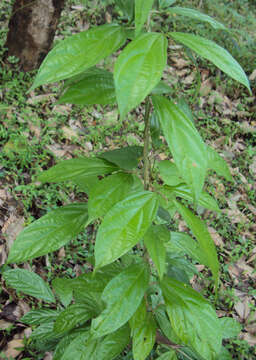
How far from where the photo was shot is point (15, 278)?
1.57 m

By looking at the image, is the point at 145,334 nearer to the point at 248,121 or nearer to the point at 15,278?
the point at 15,278

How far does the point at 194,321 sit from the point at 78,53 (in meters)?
0.79

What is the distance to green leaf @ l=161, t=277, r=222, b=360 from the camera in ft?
3.43

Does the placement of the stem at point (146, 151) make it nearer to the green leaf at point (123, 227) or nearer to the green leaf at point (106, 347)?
the green leaf at point (123, 227)

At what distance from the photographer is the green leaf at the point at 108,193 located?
3.10 feet

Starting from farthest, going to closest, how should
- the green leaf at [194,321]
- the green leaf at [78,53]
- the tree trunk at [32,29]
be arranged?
the tree trunk at [32,29] < the green leaf at [194,321] < the green leaf at [78,53]

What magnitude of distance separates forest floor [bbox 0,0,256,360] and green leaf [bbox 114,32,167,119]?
4.42 ft

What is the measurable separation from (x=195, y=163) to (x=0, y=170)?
1.95 m

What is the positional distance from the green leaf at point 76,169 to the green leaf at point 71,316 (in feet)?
1.79

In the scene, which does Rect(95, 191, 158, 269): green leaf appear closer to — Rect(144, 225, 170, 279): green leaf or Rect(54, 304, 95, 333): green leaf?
Rect(144, 225, 170, 279): green leaf

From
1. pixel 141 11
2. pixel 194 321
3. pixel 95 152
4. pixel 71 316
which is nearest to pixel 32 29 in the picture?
pixel 95 152

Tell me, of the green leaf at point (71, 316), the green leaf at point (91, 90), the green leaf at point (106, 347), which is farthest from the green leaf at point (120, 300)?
the green leaf at point (91, 90)

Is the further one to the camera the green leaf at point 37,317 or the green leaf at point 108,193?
the green leaf at point 37,317

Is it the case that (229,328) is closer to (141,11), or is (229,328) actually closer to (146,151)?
(146,151)
